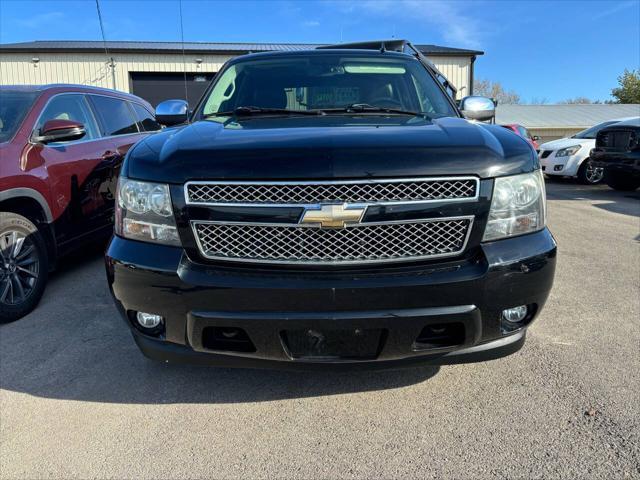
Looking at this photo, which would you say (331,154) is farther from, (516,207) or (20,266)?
(20,266)

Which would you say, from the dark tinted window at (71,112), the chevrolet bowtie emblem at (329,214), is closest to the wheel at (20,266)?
the dark tinted window at (71,112)

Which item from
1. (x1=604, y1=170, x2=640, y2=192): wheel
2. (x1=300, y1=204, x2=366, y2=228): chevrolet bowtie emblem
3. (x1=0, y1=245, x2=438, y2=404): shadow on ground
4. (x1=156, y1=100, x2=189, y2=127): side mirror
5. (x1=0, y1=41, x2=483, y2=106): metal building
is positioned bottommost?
(x1=0, y1=245, x2=438, y2=404): shadow on ground

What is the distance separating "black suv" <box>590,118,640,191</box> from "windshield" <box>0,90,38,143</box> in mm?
9941

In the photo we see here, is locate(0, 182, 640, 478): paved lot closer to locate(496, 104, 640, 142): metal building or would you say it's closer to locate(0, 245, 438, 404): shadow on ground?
locate(0, 245, 438, 404): shadow on ground

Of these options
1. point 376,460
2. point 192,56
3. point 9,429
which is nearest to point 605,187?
point 376,460

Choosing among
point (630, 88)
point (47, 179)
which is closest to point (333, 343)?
point (47, 179)

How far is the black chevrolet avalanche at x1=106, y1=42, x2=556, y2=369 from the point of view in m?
2.01

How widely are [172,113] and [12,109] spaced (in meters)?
1.57

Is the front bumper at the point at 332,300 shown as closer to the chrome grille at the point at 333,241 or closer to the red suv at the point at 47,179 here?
the chrome grille at the point at 333,241

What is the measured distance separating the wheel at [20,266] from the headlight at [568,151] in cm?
1213

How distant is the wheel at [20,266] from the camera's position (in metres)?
3.54

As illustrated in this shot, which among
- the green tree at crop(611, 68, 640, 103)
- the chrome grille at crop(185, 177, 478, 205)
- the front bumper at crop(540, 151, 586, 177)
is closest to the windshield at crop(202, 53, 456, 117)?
the chrome grille at crop(185, 177, 478, 205)

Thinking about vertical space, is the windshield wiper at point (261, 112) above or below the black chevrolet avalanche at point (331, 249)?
above

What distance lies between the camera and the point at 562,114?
29812 mm
